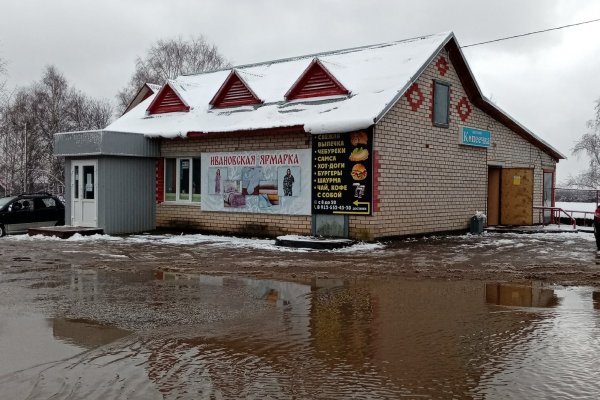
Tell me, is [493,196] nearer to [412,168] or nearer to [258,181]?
[412,168]

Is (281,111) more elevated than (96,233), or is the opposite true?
(281,111)

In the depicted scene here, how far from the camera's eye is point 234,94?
20.4 meters

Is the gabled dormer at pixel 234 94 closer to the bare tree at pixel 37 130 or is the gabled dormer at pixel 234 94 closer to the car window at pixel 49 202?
the car window at pixel 49 202

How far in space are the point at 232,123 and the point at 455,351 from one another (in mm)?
14028

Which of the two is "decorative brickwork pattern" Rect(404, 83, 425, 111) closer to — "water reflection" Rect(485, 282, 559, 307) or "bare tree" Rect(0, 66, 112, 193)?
"water reflection" Rect(485, 282, 559, 307)

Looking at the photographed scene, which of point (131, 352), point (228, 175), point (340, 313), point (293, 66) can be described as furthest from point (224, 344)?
point (293, 66)

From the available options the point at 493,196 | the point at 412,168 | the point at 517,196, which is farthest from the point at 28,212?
the point at 517,196

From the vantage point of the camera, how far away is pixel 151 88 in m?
28.0

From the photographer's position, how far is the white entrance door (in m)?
19.8

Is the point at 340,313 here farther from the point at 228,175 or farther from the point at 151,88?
the point at 151,88

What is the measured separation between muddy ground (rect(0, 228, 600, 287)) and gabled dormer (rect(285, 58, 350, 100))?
4695mm

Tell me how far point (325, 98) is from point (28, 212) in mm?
10709

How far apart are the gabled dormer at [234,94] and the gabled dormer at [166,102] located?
6.23ft

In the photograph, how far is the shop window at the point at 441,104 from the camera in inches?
744
